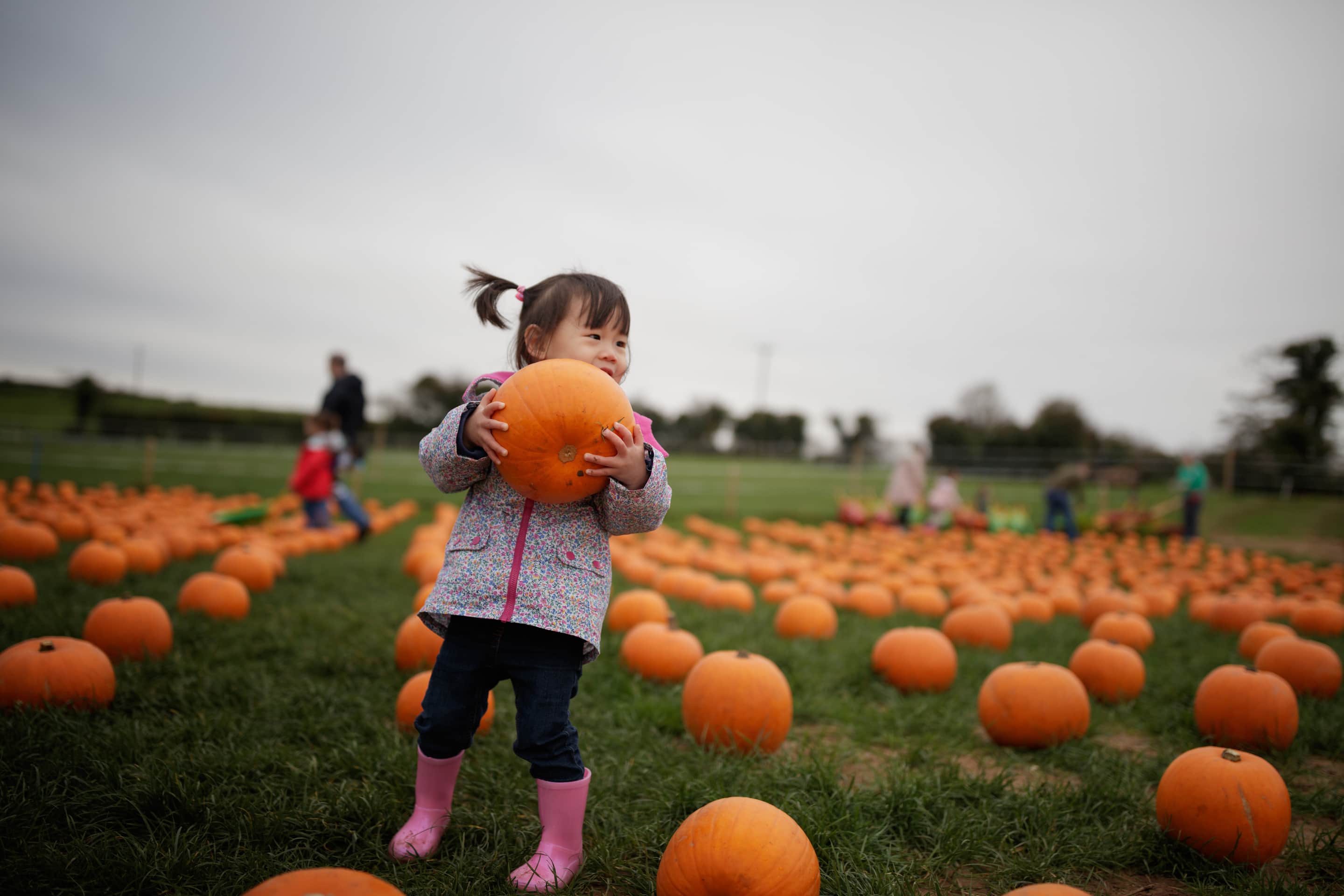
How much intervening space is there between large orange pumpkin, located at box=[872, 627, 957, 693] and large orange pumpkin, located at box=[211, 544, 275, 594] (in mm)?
4806

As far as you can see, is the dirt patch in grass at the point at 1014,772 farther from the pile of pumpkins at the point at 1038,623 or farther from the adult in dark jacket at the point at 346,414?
the adult in dark jacket at the point at 346,414

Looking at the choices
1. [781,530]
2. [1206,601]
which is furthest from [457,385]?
[1206,601]

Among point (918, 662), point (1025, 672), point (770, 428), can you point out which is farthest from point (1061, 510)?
point (770, 428)

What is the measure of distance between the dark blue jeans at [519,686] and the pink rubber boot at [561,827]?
3 centimetres

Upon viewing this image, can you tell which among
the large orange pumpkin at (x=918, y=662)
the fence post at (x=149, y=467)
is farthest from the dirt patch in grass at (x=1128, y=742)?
the fence post at (x=149, y=467)

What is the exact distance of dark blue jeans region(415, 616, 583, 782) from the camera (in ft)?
7.45

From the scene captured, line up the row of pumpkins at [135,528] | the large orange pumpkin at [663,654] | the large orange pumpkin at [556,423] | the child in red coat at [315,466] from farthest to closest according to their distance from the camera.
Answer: the child in red coat at [315,466]
the row of pumpkins at [135,528]
the large orange pumpkin at [663,654]
the large orange pumpkin at [556,423]

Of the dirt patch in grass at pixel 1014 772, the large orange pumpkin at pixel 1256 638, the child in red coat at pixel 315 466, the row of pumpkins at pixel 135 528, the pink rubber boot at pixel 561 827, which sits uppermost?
the child in red coat at pixel 315 466

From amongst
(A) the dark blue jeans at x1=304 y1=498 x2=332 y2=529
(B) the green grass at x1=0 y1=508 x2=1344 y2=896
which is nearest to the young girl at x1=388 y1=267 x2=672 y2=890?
(B) the green grass at x1=0 y1=508 x2=1344 y2=896

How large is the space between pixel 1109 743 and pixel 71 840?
425 centimetres

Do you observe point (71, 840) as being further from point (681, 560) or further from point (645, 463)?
point (681, 560)

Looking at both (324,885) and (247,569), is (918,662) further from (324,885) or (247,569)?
(247,569)

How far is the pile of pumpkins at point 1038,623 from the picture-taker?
8.59ft

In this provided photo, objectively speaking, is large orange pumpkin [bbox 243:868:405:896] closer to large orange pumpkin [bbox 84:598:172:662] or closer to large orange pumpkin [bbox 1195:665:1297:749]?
large orange pumpkin [bbox 84:598:172:662]
